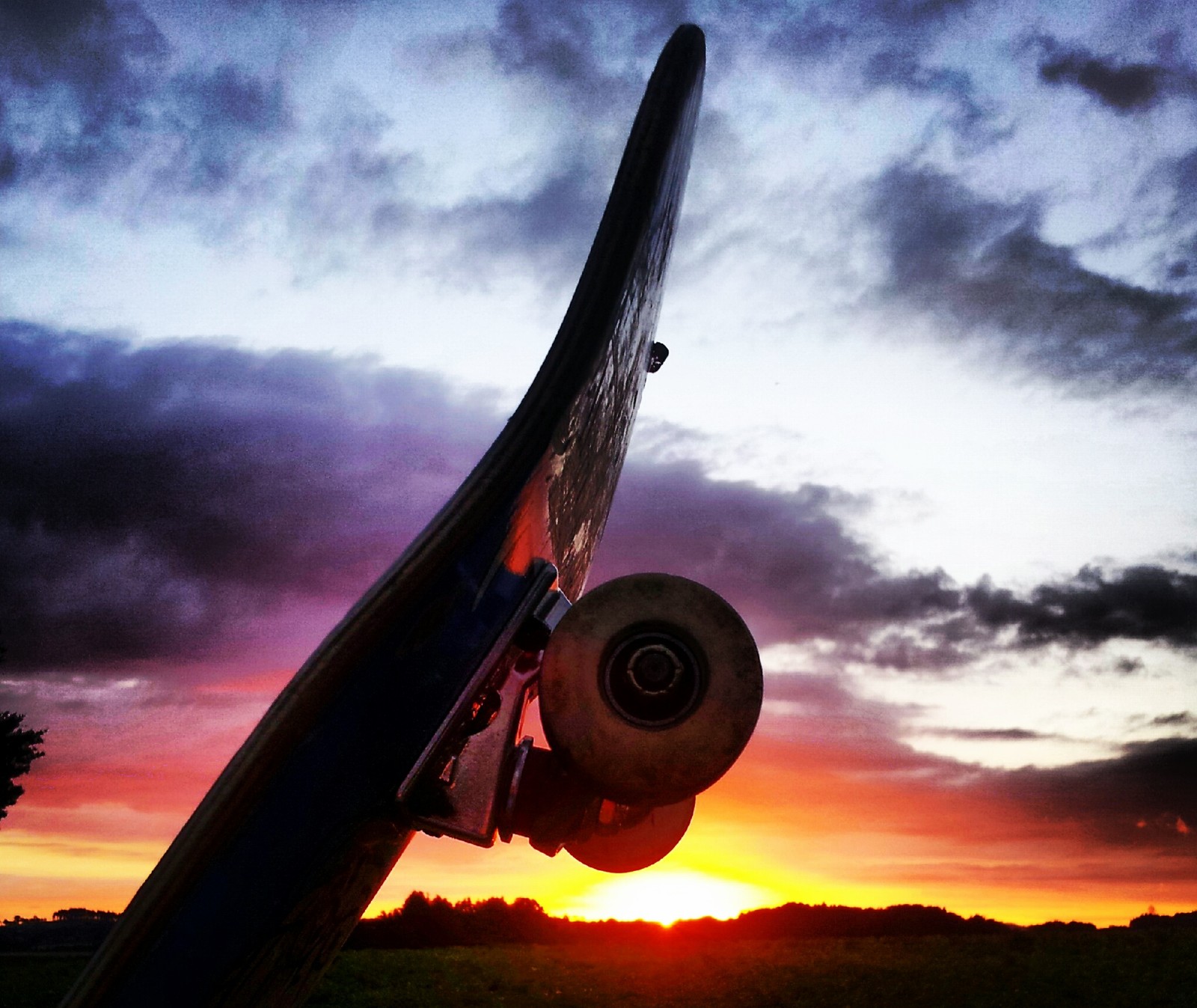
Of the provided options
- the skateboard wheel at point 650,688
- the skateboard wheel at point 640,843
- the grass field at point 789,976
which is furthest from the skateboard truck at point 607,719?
the grass field at point 789,976

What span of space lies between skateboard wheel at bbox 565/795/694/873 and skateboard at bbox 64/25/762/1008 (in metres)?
0.31

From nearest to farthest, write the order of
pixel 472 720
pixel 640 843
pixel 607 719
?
pixel 607 719 < pixel 472 720 < pixel 640 843

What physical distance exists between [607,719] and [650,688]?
112mm

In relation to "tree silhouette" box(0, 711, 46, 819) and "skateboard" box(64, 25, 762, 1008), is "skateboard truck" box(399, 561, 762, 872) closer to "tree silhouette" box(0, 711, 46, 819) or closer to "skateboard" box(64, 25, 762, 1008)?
"skateboard" box(64, 25, 762, 1008)

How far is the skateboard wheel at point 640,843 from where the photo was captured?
277cm

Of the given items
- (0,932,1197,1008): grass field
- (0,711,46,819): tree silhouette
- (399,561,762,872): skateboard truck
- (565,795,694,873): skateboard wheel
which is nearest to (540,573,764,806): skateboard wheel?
(399,561,762,872): skateboard truck

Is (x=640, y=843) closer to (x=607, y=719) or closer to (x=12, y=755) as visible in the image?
(x=607, y=719)

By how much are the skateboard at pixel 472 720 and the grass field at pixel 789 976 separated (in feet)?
53.6

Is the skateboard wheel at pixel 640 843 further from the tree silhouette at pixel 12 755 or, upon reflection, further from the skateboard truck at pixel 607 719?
the tree silhouette at pixel 12 755

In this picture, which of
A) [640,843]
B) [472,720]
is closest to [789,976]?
[640,843]

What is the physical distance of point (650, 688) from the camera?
1951 mm

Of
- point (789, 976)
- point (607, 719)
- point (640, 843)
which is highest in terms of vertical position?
point (607, 719)

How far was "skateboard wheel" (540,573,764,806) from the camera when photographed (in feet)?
6.27

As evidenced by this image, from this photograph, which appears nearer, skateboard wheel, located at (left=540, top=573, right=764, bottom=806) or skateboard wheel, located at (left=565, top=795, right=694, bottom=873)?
skateboard wheel, located at (left=540, top=573, right=764, bottom=806)
